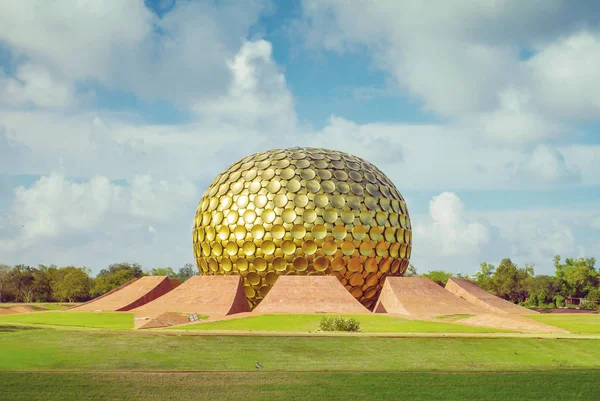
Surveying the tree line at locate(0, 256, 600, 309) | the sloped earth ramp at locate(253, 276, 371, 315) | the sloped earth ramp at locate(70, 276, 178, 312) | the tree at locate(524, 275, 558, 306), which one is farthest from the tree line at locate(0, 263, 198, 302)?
the tree at locate(524, 275, 558, 306)

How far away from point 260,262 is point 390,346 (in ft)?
44.4

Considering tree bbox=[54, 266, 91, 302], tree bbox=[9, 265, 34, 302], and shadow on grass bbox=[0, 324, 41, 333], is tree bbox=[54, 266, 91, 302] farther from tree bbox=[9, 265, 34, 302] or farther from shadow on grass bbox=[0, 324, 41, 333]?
shadow on grass bbox=[0, 324, 41, 333]

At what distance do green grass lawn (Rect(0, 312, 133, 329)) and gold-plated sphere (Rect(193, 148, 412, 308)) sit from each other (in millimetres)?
6087

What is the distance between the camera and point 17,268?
63.3 m

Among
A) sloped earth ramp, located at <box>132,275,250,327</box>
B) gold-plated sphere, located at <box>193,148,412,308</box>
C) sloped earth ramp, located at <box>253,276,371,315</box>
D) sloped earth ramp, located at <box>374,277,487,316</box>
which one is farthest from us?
gold-plated sphere, located at <box>193,148,412,308</box>

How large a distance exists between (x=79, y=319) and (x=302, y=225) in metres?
10.5

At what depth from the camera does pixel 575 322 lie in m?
25.1

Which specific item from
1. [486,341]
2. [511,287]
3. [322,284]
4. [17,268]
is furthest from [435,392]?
[17,268]

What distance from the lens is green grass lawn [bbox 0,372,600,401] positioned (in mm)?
12484

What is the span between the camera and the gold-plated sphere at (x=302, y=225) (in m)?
28.9

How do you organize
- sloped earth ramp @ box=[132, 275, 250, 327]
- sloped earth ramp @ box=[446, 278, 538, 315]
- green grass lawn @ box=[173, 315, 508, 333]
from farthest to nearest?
1. sloped earth ramp @ box=[446, 278, 538, 315]
2. sloped earth ramp @ box=[132, 275, 250, 327]
3. green grass lawn @ box=[173, 315, 508, 333]

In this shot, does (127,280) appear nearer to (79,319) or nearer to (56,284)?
(56,284)

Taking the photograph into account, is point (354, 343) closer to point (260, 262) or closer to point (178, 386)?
point (178, 386)

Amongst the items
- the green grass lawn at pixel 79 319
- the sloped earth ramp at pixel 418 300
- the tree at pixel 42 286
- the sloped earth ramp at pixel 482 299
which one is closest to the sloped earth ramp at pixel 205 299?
the green grass lawn at pixel 79 319
